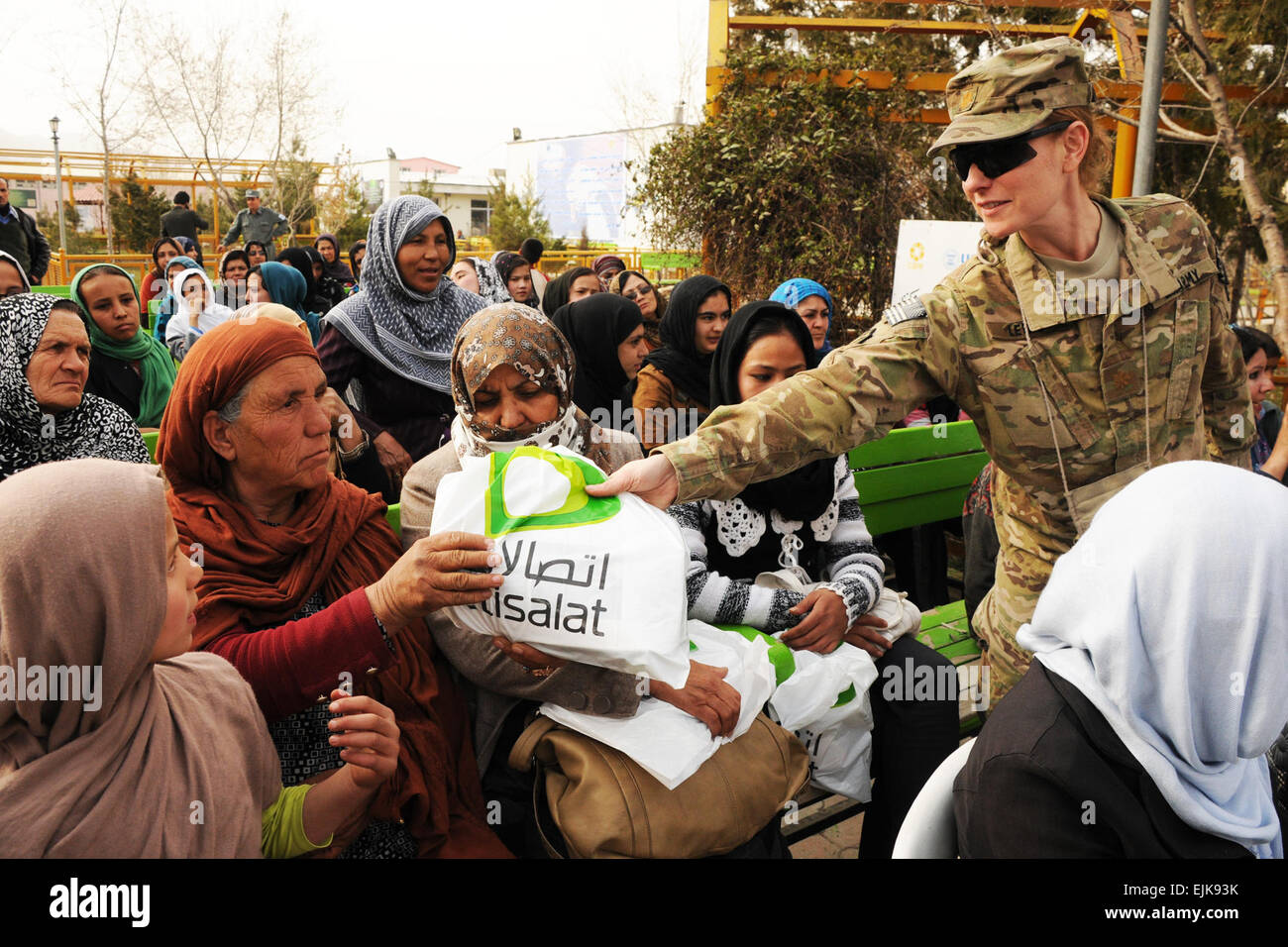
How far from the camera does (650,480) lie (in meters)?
2.00

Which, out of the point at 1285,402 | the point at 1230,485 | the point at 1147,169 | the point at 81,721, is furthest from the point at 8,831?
the point at 1285,402

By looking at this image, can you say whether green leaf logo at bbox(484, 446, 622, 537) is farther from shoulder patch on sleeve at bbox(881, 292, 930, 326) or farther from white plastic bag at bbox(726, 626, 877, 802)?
shoulder patch on sleeve at bbox(881, 292, 930, 326)

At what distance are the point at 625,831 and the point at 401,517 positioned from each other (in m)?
0.93

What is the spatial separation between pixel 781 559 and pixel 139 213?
83.1ft

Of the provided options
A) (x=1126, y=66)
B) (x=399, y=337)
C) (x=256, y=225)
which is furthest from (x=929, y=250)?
(x=256, y=225)

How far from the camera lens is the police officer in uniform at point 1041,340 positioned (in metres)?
2.12

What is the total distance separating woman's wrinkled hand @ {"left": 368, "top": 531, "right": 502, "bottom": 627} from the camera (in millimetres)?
1704

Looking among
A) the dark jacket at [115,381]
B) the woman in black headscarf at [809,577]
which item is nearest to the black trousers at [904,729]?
the woman in black headscarf at [809,577]

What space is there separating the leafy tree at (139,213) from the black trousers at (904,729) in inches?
983

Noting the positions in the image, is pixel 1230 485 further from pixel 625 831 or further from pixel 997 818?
pixel 625 831

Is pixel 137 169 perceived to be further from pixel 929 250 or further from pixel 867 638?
pixel 867 638

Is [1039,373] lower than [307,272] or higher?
lower

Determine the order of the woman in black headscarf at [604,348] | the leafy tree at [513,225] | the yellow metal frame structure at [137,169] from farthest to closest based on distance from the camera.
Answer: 1. the leafy tree at [513,225]
2. the yellow metal frame structure at [137,169]
3. the woman in black headscarf at [604,348]

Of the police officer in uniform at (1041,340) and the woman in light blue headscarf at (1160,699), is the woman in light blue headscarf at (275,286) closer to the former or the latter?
the police officer in uniform at (1041,340)
